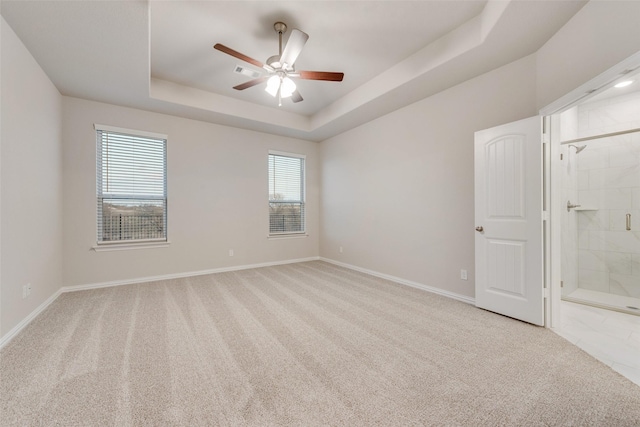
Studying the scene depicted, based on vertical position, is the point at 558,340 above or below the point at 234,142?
below

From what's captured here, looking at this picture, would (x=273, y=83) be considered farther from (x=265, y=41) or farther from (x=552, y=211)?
(x=552, y=211)

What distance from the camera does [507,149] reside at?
2688mm

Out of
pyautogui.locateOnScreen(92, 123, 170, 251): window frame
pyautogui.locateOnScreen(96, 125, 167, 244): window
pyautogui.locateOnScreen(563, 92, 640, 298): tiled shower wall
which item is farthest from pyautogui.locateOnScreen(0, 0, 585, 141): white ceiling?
pyautogui.locateOnScreen(563, 92, 640, 298): tiled shower wall

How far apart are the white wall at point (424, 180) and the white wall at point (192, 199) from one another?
4.79ft

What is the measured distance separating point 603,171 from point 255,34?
4811 mm

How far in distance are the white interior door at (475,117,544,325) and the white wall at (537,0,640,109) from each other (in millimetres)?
367

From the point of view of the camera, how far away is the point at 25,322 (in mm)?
2502

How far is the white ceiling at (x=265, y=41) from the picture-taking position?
2.19 m

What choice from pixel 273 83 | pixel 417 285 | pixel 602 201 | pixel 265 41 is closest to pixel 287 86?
pixel 273 83

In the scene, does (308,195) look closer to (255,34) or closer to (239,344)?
(255,34)

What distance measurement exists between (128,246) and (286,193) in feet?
9.63

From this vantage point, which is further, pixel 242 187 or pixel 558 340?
pixel 242 187

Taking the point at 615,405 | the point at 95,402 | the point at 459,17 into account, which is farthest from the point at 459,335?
the point at 459,17

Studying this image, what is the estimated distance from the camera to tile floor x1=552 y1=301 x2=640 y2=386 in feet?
6.27
